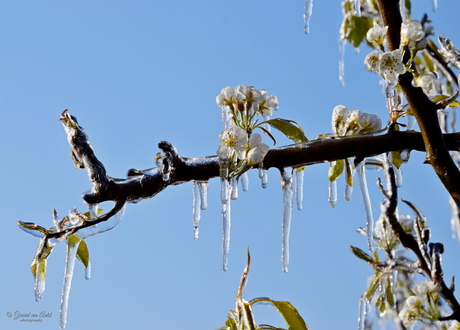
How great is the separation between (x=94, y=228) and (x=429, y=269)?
84 cm

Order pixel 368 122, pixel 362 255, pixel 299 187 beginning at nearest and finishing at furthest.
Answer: pixel 368 122
pixel 299 187
pixel 362 255

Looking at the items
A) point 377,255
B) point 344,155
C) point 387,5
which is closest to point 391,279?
point 377,255

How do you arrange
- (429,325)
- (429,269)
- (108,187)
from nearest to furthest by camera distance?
1. (108,187)
2. (429,269)
3. (429,325)

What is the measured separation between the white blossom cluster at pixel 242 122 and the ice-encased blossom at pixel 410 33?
234 mm

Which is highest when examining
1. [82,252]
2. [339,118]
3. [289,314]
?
[339,118]

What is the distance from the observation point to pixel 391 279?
1.46m

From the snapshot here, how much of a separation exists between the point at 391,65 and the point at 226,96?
27 cm

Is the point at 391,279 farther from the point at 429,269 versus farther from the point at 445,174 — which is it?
the point at 445,174

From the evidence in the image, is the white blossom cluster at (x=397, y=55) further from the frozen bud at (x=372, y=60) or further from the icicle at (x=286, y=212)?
the icicle at (x=286, y=212)

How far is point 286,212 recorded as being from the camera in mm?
971

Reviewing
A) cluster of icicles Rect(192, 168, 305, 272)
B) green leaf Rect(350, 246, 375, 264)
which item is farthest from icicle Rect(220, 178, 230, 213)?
green leaf Rect(350, 246, 375, 264)

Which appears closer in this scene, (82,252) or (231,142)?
(231,142)

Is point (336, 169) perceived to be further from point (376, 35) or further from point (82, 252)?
point (82, 252)

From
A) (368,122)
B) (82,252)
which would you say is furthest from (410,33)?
(82,252)
